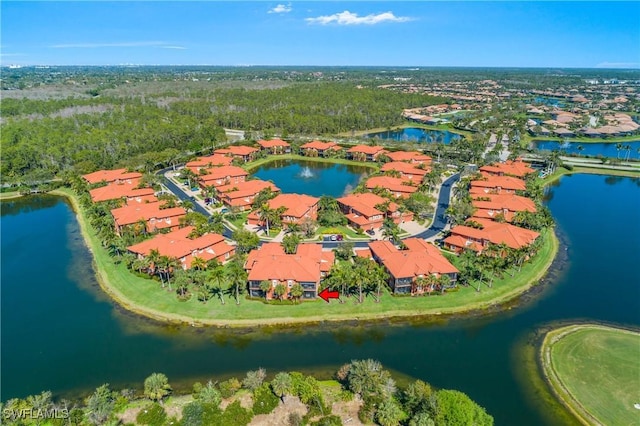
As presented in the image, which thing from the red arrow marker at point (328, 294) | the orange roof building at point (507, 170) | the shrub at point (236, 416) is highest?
the orange roof building at point (507, 170)

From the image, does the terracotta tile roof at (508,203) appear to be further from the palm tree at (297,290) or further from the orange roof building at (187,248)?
the orange roof building at (187,248)

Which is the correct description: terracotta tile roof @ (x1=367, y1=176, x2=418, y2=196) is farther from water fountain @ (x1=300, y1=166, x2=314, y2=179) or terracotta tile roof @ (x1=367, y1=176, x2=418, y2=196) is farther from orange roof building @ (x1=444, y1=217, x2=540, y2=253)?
water fountain @ (x1=300, y1=166, x2=314, y2=179)

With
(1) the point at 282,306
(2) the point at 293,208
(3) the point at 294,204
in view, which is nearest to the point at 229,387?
(1) the point at 282,306

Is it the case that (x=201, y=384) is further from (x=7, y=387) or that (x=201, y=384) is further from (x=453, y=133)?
(x=453, y=133)

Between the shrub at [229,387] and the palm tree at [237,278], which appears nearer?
the shrub at [229,387]

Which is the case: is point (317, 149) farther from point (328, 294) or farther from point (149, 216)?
point (328, 294)

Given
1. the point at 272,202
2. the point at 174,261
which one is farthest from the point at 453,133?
the point at 174,261

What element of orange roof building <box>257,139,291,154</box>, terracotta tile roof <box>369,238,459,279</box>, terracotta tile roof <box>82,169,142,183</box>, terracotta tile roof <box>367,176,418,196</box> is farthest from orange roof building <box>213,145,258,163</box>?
terracotta tile roof <box>369,238,459,279</box>

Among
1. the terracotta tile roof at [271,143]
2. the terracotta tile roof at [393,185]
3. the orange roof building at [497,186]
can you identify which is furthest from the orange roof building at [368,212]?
the terracotta tile roof at [271,143]
